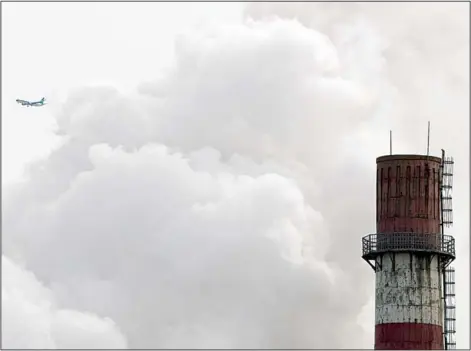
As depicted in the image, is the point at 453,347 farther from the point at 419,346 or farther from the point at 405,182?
the point at 405,182

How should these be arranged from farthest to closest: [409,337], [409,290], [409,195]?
[409,195] < [409,290] < [409,337]

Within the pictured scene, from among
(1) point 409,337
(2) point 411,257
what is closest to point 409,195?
(2) point 411,257

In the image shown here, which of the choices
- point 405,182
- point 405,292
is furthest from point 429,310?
point 405,182

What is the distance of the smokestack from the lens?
150 meters

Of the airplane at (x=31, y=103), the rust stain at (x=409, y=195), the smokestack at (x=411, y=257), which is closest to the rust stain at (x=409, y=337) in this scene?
the smokestack at (x=411, y=257)

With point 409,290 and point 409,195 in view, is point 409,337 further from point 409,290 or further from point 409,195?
point 409,195

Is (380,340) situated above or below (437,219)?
below

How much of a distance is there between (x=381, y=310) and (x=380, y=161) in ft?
47.4

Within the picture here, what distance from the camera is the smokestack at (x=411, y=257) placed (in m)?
150

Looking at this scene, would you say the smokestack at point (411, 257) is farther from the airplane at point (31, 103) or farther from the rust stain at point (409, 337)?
the airplane at point (31, 103)

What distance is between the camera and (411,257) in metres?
152

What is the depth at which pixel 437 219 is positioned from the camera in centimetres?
15412

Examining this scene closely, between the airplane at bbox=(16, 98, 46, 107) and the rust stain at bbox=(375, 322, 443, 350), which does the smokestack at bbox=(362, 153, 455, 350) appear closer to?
the rust stain at bbox=(375, 322, 443, 350)

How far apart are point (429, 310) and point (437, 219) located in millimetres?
9038
